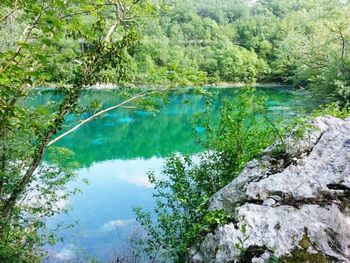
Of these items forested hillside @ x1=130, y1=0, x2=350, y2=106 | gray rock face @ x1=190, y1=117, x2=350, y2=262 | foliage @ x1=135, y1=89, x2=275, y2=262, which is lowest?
gray rock face @ x1=190, y1=117, x2=350, y2=262

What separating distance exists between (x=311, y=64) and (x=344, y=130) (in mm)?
16554

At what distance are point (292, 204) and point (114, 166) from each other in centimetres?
1494

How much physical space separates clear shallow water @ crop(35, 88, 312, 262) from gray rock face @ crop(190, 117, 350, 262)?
3.07 metres

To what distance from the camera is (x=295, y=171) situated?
3936mm

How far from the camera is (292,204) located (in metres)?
3.56

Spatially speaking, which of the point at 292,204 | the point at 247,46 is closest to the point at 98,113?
the point at 292,204

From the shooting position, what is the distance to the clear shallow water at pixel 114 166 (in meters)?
10.1

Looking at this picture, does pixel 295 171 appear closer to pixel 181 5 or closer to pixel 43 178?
pixel 43 178

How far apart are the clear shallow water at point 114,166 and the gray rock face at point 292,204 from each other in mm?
3070

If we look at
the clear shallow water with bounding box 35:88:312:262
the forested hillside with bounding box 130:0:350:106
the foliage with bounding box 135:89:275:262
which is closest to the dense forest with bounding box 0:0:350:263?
the foliage with bounding box 135:89:275:262

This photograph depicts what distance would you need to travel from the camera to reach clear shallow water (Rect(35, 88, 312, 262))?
10096mm

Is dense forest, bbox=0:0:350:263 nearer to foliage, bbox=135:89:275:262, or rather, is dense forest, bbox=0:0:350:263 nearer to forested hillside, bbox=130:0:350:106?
foliage, bbox=135:89:275:262

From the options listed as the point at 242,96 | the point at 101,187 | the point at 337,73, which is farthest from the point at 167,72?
the point at 337,73

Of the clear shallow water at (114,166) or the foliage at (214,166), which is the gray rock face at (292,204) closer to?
the foliage at (214,166)
